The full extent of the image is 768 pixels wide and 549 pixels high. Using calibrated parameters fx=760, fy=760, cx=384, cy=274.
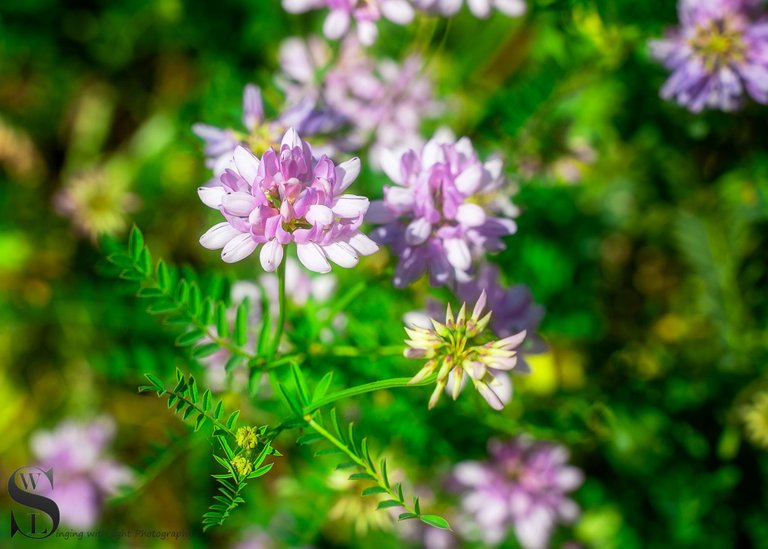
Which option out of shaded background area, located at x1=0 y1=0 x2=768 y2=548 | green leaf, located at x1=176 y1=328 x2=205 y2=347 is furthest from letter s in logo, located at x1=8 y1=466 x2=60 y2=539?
green leaf, located at x1=176 y1=328 x2=205 y2=347

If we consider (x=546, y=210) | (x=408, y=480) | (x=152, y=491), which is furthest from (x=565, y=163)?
(x=152, y=491)

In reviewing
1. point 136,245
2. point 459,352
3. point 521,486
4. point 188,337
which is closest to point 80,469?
point 188,337

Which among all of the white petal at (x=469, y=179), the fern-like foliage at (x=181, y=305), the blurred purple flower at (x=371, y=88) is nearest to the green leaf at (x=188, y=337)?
the fern-like foliage at (x=181, y=305)

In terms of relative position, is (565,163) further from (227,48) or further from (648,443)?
(227,48)

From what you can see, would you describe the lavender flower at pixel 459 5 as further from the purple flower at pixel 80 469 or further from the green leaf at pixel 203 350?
the purple flower at pixel 80 469

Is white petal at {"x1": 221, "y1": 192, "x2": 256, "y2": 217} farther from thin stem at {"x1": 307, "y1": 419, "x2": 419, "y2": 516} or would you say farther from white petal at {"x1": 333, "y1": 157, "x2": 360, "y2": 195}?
thin stem at {"x1": 307, "y1": 419, "x2": 419, "y2": 516}

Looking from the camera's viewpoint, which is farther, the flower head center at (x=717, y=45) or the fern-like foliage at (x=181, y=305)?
the flower head center at (x=717, y=45)
